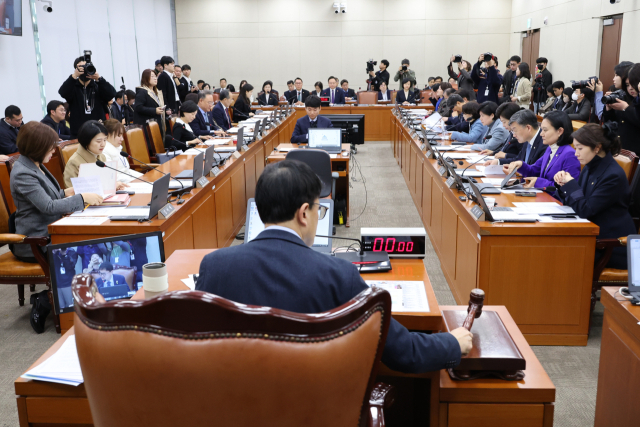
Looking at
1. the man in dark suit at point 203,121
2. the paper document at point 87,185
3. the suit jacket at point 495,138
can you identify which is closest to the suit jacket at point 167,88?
the man in dark suit at point 203,121

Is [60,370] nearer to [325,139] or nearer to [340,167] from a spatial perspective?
[340,167]

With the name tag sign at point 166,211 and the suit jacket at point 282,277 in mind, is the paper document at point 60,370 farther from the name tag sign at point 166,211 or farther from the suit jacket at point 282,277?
the name tag sign at point 166,211

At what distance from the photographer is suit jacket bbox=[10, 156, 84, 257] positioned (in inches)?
122

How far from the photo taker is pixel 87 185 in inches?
131

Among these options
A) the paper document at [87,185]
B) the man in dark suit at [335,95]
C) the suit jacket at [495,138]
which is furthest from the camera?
the man in dark suit at [335,95]

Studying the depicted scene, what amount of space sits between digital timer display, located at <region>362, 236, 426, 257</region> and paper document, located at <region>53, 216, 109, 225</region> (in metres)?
1.57

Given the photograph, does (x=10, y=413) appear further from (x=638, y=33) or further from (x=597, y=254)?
(x=638, y=33)

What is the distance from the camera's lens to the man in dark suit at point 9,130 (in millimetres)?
5734

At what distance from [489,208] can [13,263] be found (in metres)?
2.68

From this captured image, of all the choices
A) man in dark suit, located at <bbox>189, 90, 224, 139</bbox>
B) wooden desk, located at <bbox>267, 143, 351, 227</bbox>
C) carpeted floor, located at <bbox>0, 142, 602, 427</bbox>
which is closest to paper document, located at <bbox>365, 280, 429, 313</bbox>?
carpeted floor, located at <bbox>0, 142, 602, 427</bbox>

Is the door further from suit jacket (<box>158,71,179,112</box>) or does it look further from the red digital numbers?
the red digital numbers

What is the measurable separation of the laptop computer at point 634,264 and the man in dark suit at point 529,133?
7.72 ft

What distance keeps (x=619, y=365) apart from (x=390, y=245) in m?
0.89

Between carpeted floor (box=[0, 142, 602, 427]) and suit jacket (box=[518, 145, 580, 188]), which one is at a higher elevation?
suit jacket (box=[518, 145, 580, 188])
